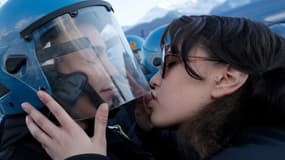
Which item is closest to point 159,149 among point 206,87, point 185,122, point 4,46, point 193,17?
point 185,122

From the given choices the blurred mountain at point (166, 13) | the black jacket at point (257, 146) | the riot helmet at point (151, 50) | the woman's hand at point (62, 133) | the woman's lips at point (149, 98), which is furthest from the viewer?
the blurred mountain at point (166, 13)

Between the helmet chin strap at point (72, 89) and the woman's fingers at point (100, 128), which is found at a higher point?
the helmet chin strap at point (72, 89)

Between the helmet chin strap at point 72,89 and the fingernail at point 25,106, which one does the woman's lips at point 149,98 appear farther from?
the fingernail at point 25,106

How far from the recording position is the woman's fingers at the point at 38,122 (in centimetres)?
113

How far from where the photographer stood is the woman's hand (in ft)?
3.51

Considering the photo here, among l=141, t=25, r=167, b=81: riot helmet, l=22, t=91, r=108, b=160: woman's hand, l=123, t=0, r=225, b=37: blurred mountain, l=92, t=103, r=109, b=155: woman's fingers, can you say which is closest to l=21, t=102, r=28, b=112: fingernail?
l=22, t=91, r=108, b=160: woman's hand

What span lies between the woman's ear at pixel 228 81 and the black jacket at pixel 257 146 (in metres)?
0.15

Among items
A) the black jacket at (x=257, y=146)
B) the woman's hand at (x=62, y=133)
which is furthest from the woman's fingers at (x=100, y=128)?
the black jacket at (x=257, y=146)

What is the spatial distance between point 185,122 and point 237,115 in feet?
0.67

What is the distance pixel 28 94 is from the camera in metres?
1.25

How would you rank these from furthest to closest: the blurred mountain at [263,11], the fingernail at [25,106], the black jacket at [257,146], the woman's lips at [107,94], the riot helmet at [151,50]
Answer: the blurred mountain at [263,11]
the riot helmet at [151,50]
the woman's lips at [107,94]
the fingernail at [25,106]
the black jacket at [257,146]

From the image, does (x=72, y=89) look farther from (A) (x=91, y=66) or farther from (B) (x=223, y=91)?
(B) (x=223, y=91)

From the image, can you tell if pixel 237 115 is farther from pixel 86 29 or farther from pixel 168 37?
pixel 86 29

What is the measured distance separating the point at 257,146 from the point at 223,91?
0.23 metres
